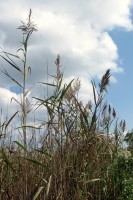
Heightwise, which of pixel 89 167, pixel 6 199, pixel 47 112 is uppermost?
pixel 47 112

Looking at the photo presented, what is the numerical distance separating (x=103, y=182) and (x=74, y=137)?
979 millimetres

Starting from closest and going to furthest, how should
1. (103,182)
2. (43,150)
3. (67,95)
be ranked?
(43,150) < (67,95) < (103,182)

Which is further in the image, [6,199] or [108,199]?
[108,199]

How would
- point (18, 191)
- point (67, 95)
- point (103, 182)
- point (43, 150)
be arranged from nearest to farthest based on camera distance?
1. point (18, 191)
2. point (43, 150)
3. point (67, 95)
4. point (103, 182)

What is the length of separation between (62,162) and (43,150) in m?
0.29

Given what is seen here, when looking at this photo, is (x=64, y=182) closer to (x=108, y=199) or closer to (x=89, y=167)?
(x=89, y=167)

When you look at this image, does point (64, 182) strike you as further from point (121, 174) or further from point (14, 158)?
point (121, 174)

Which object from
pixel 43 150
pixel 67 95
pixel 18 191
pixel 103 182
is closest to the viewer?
pixel 18 191

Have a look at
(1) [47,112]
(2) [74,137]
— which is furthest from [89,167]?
(1) [47,112]

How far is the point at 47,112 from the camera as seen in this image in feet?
15.5

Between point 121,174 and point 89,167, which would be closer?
point 89,167

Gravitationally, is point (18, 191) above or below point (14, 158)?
below

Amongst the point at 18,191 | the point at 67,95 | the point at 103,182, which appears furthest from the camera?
the point at 103,182

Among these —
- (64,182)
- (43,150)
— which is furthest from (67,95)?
(64,182)
